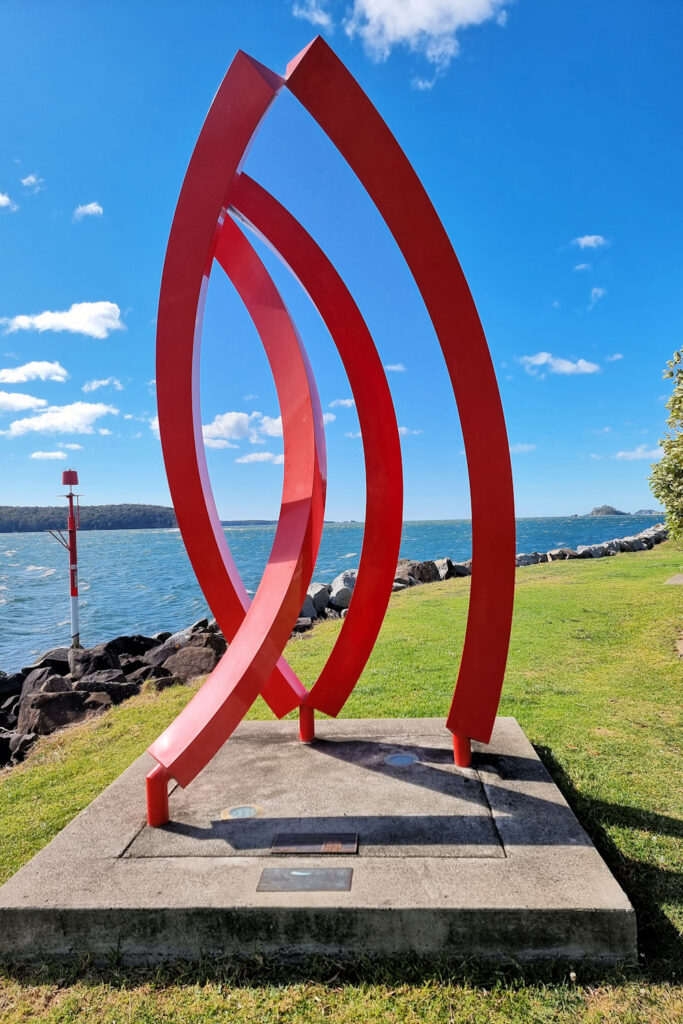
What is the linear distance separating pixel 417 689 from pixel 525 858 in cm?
557

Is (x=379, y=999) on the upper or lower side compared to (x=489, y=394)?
lower

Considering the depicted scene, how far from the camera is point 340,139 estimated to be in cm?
531

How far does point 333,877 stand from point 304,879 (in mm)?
194

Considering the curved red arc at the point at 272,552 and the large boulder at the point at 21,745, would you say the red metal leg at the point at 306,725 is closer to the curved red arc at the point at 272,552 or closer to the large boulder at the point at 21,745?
the curved red arc at the point at 272,552

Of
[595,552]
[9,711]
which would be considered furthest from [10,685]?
[595,552]

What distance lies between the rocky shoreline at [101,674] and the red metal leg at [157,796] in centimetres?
560

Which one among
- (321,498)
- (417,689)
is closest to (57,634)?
(417,689)

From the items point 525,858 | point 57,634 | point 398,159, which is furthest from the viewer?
point 57,634

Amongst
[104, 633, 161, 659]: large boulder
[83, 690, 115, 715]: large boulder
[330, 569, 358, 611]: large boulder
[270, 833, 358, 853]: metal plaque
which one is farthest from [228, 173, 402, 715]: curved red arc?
[330, 569, 358, 611]: large boulder

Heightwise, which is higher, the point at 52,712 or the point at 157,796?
the point at 157,796

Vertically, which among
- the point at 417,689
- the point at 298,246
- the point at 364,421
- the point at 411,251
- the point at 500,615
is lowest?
the point at 417,689

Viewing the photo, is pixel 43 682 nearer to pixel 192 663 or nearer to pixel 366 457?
pixel 192 663

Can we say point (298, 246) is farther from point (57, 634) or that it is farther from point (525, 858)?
point (57, 634)

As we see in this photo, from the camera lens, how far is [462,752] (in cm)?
608
